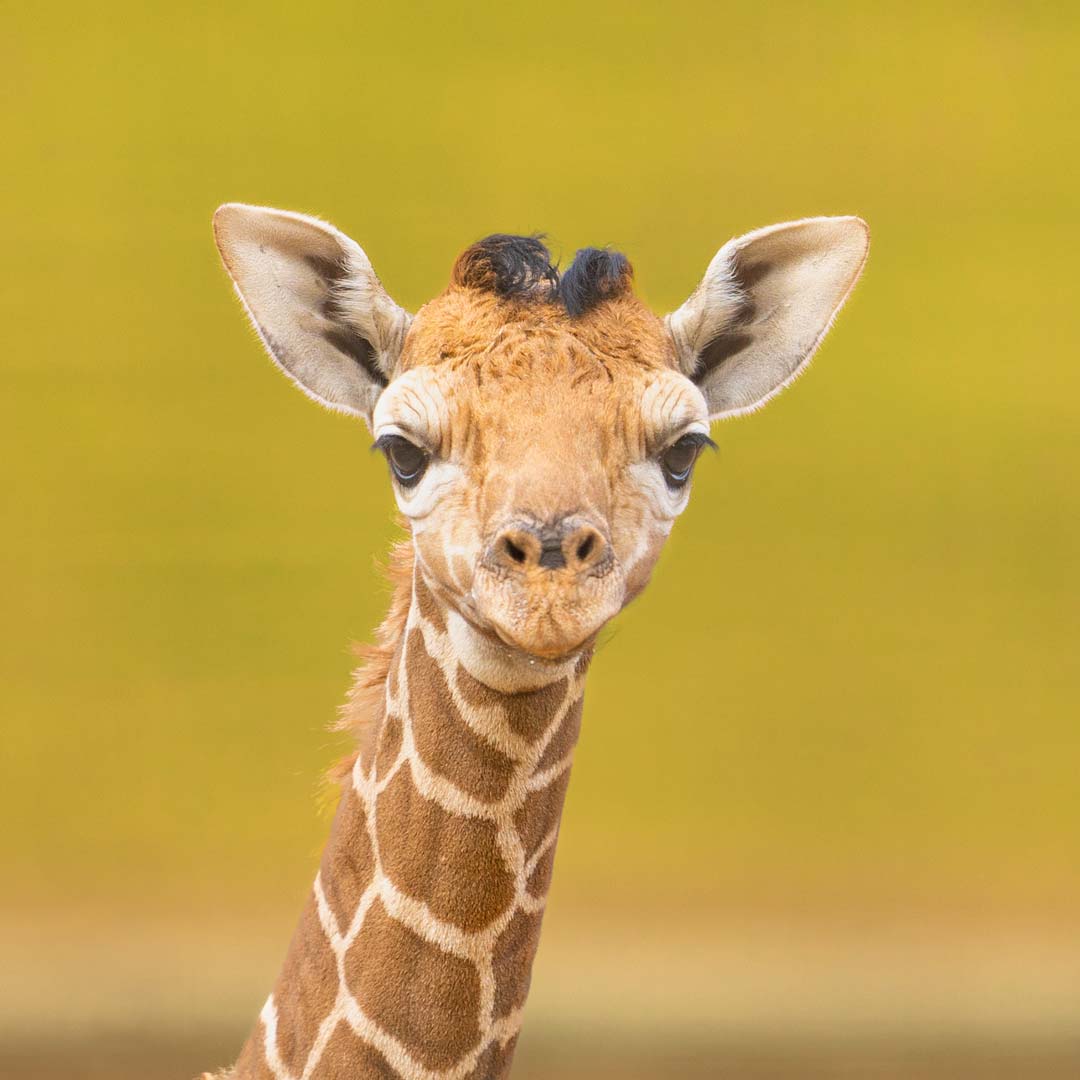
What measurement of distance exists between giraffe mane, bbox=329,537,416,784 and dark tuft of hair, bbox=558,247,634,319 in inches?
33.8

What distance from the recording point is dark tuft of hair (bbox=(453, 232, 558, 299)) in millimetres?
4191

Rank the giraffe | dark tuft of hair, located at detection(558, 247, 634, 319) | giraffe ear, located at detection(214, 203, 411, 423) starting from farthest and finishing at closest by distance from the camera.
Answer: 1. giraffe ear, located at detection(214, 203, 411, 423)
2. dark tuft of hair, located at detection(558, 247, 634, 319)
3. the giraffe

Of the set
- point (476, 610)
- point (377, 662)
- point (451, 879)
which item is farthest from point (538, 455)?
point (377, 662)

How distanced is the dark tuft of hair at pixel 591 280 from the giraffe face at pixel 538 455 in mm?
33

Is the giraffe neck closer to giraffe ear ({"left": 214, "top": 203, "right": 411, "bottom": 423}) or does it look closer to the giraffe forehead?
the giraffe forehead

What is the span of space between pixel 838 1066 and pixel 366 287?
7452mm

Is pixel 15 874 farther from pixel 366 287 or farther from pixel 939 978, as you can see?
pixel 366 287

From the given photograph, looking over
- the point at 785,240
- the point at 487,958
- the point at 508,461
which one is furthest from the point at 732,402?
the point at 487,958

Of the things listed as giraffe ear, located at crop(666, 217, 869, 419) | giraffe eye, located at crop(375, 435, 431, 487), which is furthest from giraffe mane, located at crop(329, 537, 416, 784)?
giraffe ear, located at crop(666, 217, 869, 419)

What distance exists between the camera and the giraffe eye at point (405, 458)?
3990 mm

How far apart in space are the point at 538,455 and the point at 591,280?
2.35 ft

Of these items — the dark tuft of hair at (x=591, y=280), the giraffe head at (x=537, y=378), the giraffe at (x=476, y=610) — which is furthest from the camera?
the dark tuft of hair at (x=591, y=280)

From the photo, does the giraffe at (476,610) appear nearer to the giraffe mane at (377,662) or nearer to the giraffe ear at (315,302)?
the giraffe ear at (315,302)

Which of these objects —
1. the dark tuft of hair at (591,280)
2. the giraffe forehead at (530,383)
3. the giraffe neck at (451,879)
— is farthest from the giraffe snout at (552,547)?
the dark tuft of hair at (591,280)
